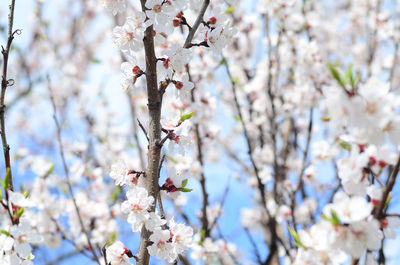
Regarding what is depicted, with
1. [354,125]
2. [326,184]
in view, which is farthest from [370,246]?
[326,184]

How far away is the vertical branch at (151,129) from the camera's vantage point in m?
1.36

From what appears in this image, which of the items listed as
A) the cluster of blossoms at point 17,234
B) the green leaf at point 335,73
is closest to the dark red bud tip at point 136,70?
the cluster of blossoms at point 17,234

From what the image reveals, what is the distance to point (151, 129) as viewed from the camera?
1.38 m

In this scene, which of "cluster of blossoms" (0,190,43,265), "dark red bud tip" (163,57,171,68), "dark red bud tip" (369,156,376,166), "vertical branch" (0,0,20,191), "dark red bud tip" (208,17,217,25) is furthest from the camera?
"dark red bud tip" (208,17,217,25)

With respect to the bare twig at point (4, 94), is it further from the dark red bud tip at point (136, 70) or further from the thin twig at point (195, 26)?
the thin twig at point (195, 26)

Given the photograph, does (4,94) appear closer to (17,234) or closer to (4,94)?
(4,94)

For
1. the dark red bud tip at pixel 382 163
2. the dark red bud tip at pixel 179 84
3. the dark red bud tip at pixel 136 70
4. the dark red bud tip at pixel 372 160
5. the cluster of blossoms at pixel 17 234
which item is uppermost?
the dark red bud tip at pixel 136 70

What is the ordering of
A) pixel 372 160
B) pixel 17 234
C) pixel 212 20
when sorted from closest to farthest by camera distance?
1. pixel 372 160
2. pixel 17 234
3. pixel 212 20

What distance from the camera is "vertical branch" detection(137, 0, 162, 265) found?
53.5 inches

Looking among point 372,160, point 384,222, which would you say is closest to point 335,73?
point 372,160

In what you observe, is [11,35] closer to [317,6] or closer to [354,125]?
[354,125]

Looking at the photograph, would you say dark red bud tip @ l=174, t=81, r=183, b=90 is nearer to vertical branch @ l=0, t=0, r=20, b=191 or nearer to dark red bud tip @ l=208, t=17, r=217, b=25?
dark red bud tip @ l=208, t=17, r=217, b=25

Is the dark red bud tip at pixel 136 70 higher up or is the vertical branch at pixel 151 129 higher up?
the dark red bud tip at pixel 136 70

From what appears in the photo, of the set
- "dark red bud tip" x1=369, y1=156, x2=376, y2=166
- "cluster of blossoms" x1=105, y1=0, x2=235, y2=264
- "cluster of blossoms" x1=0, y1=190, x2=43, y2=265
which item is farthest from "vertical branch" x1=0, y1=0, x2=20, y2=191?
"dark red bud tip" x1=369, y1=156, x2=376, y2=166
